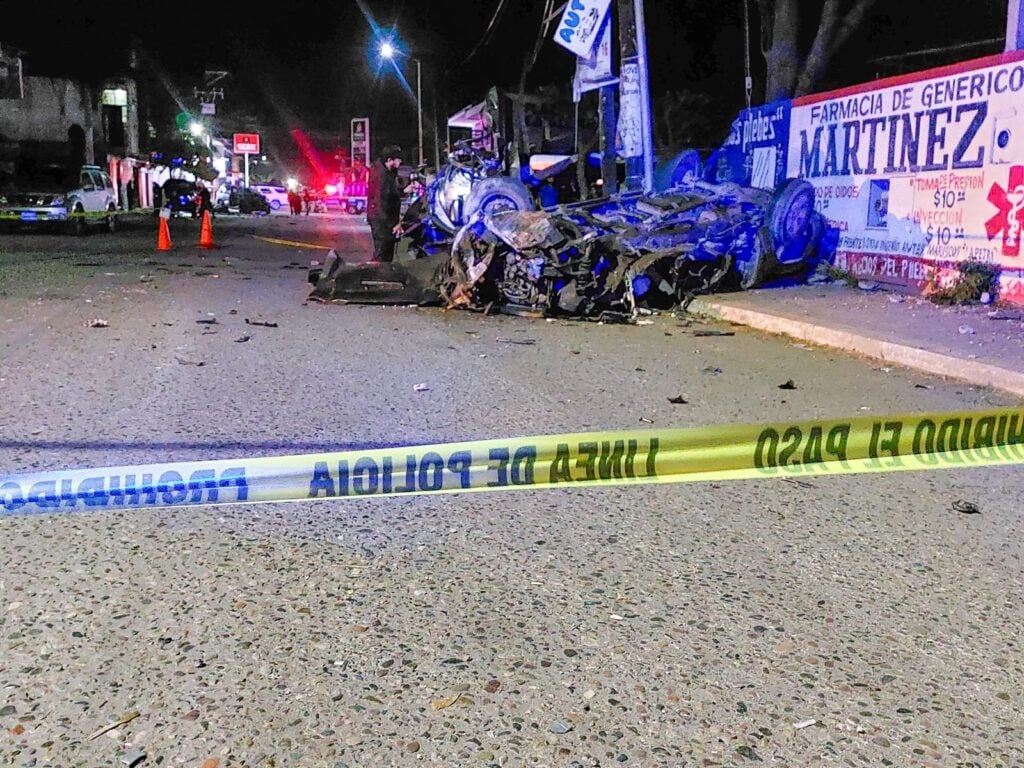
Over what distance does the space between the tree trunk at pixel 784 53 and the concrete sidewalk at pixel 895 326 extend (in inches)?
250

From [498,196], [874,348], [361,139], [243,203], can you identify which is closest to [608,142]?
[498,196]

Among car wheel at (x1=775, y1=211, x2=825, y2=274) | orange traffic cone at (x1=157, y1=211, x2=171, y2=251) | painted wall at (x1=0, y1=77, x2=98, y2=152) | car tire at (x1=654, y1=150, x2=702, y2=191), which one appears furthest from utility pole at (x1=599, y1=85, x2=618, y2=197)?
painted wall at (x1=0, y1=77, x2=98, y2=152)

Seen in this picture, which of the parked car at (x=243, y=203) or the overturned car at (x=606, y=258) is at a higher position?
the parked car at (x=243, y=203)

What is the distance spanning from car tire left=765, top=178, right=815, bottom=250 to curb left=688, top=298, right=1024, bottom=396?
180cm

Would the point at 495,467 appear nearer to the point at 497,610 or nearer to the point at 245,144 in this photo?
the point at 497,610

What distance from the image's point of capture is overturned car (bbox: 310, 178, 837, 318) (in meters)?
11.2

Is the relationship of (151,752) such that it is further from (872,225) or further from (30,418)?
(872,225)

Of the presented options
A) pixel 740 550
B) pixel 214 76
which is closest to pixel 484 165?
pixel 740 550

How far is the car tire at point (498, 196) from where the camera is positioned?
51.4 feet

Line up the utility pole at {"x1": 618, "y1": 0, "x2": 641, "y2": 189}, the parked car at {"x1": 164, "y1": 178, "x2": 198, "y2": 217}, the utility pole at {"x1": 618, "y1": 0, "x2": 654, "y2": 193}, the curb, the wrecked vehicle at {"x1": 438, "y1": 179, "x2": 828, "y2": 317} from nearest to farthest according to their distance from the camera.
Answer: the curb → the wrecked vehicle at {"x1": 438, "y1": 179, "x2": 828, "y2": 317} → the utility pole at {"x1": 618, "y1": 0, "x2": 654, "y2": 193} → the utility pole at {"x1": 618, "y1": 0, "x2": 641, "y2": 189} → the parked car at {"x1": 164, "y1": 178, "x2": 198, "y2": 217}

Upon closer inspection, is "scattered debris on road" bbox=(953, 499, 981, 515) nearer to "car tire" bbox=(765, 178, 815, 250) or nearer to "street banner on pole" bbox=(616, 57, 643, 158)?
"car tire" bbox=(765, 178, 815, 250)

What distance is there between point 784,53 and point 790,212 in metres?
6.30

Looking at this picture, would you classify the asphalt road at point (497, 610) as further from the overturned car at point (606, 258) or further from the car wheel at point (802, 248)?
the car wheel at point (802, 248)

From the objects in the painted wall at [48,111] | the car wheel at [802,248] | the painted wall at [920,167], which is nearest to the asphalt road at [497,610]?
the painted wall at [920,167]
